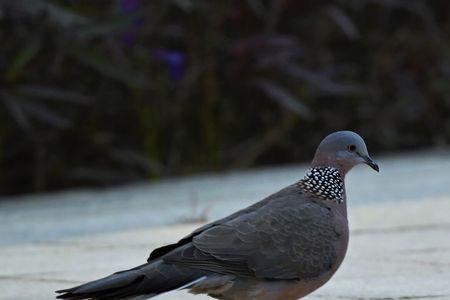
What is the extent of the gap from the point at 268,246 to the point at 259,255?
0.15 ft

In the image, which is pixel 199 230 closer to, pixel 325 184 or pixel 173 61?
pixel 325 184

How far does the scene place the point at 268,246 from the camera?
12.2ft

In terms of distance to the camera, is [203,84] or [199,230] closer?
[199,230]

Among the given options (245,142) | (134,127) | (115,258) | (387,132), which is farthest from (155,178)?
(115,258)

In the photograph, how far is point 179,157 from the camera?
340 inches

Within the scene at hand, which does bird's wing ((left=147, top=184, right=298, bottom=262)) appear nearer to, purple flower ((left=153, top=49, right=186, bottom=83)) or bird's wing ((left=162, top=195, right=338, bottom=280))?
bird's wing ((left=162, top=195, right=338, bottom=280))

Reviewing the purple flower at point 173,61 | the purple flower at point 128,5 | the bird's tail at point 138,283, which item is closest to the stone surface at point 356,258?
the bird's tail at point 138,283

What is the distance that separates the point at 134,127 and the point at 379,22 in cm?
226

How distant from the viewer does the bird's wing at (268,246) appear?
12.0 feet

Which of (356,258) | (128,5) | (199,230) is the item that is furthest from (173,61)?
(199,230)

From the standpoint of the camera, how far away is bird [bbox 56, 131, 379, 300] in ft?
11.8

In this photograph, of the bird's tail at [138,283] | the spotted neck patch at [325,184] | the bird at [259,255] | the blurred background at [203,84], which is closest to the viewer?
the bird's tail at [138,283]

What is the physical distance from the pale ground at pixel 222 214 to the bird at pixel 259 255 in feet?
1.06

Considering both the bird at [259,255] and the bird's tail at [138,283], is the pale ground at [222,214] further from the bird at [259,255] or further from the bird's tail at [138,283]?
the bird's tail at [138,283]
